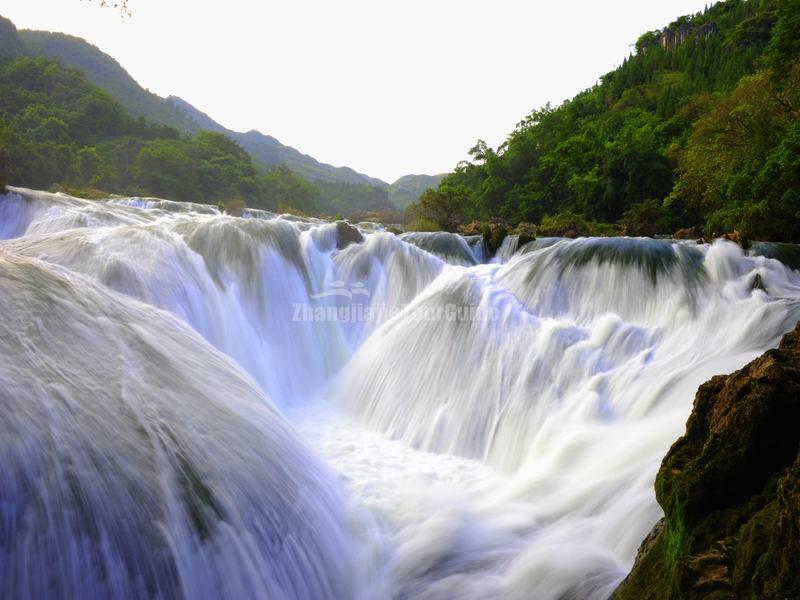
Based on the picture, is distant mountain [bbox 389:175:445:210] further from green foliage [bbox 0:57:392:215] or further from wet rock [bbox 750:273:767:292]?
wet rock [bbox 750:273:767:292]

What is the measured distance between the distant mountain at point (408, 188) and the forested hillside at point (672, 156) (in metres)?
74.1

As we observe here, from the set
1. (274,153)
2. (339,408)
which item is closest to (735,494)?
(339,408)

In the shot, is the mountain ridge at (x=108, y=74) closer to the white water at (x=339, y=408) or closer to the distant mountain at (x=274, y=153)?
the distant mountain at (x=274, y=153)

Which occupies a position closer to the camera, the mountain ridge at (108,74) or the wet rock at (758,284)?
the wet rock at (758,284)

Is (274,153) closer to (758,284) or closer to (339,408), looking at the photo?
(339,408)

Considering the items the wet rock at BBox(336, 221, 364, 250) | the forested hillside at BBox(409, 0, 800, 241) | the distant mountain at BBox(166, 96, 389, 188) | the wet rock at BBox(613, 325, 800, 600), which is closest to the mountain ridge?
the distant mountain at BBox(166, 96, 389, 188)

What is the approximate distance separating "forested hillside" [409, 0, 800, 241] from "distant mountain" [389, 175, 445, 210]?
74.1 metres

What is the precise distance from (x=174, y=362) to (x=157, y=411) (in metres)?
0.80

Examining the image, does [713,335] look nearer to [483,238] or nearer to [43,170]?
[483,238]

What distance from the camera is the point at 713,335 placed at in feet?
17.2

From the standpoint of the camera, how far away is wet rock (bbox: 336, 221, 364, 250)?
9664mm

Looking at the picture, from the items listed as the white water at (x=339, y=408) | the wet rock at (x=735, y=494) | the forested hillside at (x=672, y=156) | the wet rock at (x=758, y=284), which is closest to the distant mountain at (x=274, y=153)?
the forested hillside at (x=672, y=156)

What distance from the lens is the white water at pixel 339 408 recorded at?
2.20m

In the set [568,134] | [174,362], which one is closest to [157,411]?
[174,362]
